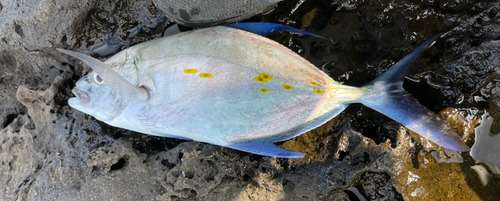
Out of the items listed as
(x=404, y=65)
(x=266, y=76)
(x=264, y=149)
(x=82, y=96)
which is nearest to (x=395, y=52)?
(x=404, y=65)

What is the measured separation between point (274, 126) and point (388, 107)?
67 centimetres

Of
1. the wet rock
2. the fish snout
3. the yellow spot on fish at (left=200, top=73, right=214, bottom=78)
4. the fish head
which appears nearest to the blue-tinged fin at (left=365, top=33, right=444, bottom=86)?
the wet rock

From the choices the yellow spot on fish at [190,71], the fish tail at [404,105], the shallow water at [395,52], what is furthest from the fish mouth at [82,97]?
the fish tail at [404,105]

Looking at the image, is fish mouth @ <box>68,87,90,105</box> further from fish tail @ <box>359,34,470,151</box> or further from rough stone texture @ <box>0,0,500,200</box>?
fish tail @ <box>359,34,470,151</box>

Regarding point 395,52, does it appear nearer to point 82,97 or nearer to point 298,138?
point 298,138

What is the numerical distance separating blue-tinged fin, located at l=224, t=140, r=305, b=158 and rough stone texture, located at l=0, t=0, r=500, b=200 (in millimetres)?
226

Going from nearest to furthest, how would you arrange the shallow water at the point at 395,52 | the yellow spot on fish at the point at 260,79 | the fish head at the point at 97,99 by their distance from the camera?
the yellow spot on fish at the point at 260,79, the fish head at the point at 97,99, the shallow water at the point at 395,52

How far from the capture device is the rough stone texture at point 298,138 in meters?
1.61

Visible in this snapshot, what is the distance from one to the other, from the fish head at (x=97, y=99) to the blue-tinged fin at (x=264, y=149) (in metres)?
0.74

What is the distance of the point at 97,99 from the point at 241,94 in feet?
2.92

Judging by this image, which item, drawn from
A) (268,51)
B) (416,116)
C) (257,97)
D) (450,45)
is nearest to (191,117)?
(257,97)

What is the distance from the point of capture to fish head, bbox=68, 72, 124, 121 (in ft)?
4.95

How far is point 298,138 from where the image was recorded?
175 centimetres

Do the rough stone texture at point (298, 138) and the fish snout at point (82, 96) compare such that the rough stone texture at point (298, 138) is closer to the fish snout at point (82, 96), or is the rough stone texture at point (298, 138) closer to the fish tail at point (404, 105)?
the fish tail at point (404, 105)
